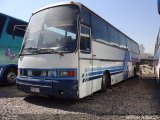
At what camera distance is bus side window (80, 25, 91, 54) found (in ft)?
25.7

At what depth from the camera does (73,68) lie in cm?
737

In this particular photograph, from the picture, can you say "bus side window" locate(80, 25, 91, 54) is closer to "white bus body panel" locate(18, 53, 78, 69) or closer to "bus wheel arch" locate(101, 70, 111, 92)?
"white bus body panel" locate(18, 53, 78, 69)

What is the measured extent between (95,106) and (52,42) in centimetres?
230

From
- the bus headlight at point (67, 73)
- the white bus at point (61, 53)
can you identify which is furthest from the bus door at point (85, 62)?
the bus headlight at point (67, 73)

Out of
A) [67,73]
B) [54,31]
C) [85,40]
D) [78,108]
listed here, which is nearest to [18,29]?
[54,31]

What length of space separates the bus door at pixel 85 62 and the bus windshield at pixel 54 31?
0.41m

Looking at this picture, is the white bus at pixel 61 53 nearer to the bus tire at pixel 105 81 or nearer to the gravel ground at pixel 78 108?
the gravel ground at pixel 78 108

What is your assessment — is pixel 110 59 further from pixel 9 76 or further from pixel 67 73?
pixel 9 76

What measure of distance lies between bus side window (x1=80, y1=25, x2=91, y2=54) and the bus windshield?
1.24ft

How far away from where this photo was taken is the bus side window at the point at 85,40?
7830mm

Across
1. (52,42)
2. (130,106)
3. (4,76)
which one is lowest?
(130,106)

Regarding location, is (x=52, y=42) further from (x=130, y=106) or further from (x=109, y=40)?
(x=109, y=40)

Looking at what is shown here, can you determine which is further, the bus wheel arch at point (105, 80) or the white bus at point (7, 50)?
the white bus at point (7, 50)

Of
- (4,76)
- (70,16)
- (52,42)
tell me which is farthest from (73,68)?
(4,76)
